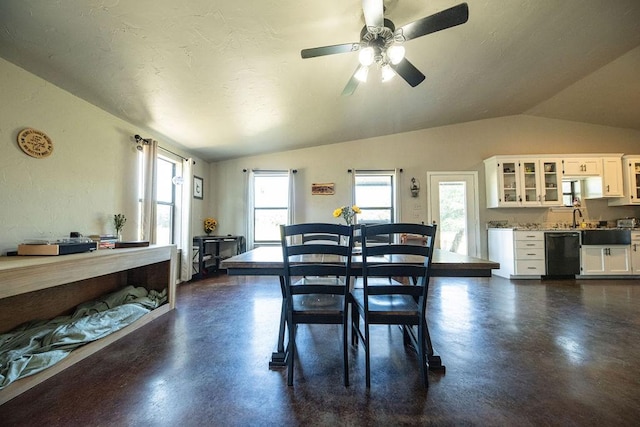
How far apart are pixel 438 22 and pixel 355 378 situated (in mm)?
2395

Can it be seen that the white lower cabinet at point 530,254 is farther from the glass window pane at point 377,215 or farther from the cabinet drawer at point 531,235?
the glass window pane at point 377,215

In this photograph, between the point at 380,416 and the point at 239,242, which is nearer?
the point at 380,416

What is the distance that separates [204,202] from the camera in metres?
5.02

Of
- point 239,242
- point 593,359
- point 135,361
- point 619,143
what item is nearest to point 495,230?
point 619,143

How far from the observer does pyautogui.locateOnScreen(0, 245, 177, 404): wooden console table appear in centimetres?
150

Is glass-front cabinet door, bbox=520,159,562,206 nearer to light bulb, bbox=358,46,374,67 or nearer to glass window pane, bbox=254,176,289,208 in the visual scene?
light bulb, bbox=358,46,374,67

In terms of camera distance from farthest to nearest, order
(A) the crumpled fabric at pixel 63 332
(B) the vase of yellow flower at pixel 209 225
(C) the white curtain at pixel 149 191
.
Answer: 1. (B) the vase of yellow flower at pixel 209 225
2. (C) the white curtain at pixel 149 191
3. (A) the crumpled fabric at pixel 63 332

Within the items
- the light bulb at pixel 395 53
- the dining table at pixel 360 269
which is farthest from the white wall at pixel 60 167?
the light bulb at pixel 395 53

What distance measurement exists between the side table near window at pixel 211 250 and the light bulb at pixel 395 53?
3898mm

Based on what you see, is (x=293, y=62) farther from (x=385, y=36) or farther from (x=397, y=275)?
(x=397, y=275)

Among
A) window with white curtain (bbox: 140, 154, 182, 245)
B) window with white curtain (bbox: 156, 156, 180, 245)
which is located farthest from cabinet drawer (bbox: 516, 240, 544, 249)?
window with white curtain (bbox: 156, 156, 180, 245)

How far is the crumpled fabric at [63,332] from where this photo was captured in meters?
1.55

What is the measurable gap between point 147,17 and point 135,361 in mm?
2399

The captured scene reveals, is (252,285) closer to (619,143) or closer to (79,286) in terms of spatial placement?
(79,286)
